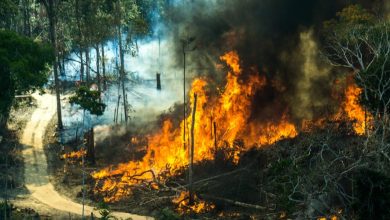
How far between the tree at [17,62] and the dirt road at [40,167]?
22.2 feet

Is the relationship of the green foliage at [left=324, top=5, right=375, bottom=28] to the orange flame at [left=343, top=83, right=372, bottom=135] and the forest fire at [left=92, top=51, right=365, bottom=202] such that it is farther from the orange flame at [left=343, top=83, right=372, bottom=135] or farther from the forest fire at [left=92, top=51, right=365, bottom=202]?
the forest fire at [left=92, top=51, right=365, bottom=202]

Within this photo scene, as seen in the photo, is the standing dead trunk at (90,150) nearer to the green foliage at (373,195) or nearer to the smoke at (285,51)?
the smoke at (285,51)

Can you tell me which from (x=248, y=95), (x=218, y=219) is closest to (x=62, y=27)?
(x=248, y=95)

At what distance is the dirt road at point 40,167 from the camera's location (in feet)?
95.8

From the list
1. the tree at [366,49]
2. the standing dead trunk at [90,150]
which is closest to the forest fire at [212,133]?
the standing dead trunk at [90,150]

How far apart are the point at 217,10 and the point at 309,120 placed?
39.5 feet

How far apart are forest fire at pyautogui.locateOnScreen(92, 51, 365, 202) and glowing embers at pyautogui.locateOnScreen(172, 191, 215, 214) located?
257cm

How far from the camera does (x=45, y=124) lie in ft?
148

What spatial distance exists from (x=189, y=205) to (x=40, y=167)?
1402cm

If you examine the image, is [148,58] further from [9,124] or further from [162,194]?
[162,194]

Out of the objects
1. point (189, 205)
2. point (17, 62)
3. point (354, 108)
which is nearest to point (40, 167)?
point (17, 62)

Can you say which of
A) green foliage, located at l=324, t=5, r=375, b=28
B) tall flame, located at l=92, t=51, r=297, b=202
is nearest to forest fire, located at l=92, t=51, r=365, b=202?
tall flame, located at l=92, t=51, r=297, b=202

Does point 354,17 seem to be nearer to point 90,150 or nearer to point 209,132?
point 209,132

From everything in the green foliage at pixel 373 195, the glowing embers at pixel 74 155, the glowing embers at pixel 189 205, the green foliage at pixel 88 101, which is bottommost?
the glowing embers at pixel 189 205
